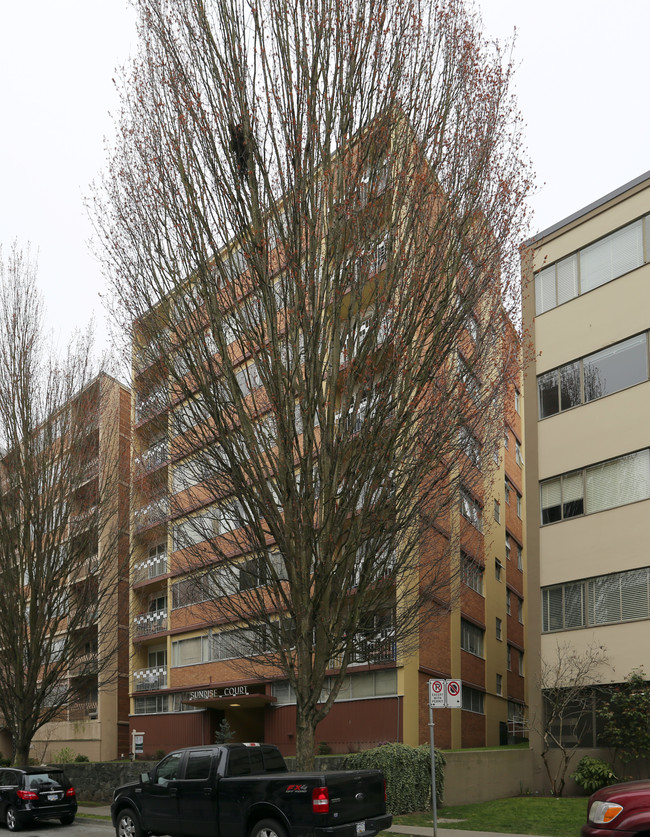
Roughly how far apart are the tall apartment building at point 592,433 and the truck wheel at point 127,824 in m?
12.7

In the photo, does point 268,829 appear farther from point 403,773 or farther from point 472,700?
point 472,700

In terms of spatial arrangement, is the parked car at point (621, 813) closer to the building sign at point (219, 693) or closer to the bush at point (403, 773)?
the bush at point (403, 773)

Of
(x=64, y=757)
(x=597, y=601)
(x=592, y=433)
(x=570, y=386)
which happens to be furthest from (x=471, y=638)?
(x=64, y=757)

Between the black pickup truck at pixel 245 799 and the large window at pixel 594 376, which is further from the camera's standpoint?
the large window at pixel 594 376

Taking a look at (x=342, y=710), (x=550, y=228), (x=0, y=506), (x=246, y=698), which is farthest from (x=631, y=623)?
(x=0, y=506)

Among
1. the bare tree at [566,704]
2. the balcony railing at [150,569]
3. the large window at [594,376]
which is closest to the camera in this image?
the bare tree at [566,704]

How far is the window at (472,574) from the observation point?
101 ft

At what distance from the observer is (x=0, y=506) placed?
91.4 ft

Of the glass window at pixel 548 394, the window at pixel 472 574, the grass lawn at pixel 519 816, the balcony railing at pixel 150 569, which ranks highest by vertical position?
the glass window at pixel 548 394

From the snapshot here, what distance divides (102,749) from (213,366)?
31217 mm

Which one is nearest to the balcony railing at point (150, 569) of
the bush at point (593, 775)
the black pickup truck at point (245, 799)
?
the bush at point (593, 775)

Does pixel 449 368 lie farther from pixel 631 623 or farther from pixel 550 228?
pixel 550 228

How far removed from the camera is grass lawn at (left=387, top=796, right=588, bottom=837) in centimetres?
1644

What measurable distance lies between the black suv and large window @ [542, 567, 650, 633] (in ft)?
42.1
